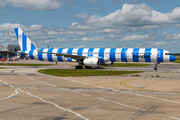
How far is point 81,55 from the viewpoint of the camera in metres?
50.8

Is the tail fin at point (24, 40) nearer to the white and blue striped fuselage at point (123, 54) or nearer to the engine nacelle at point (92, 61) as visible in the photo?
the white and blue striped fuselage at point (123, 54)

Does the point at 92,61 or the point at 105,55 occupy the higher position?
the point at 105,55

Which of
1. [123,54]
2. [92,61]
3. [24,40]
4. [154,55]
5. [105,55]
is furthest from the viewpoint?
[24,40]

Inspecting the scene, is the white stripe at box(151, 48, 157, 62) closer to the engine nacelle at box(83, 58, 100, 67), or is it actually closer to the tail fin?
the engine nacelle at box(83, 58, 100, 67)

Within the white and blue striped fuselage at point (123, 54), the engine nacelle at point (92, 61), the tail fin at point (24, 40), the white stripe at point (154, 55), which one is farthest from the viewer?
the tail fin at point (24, 40)

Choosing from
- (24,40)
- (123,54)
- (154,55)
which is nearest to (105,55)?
(123,54)

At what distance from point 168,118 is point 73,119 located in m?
4.67

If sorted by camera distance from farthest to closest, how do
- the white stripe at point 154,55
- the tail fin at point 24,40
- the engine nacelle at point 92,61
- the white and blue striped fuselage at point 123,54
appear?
the tail fin at point 24,40 → the engine nacelle at point 92,61 → the white stripe at point 154,55 → the white and blue striped fuselage at point 123,54

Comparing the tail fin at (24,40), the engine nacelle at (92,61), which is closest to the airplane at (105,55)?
the engine nacelle at (92,61)

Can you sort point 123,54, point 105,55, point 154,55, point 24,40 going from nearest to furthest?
point 154,55, point 123,54, point 105,55, point 24,40

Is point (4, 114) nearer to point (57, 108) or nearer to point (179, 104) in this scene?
point (57, 108)

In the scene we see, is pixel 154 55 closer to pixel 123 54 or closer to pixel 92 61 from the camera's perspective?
pixel 123 54

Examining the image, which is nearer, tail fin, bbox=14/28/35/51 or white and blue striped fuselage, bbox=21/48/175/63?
white and blue striped fuselage, bbox=21/48/175/63

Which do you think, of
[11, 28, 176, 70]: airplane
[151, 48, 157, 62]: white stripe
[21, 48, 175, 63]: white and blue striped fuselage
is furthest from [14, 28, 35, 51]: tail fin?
[151, 48, 157, 62]: white stripe
